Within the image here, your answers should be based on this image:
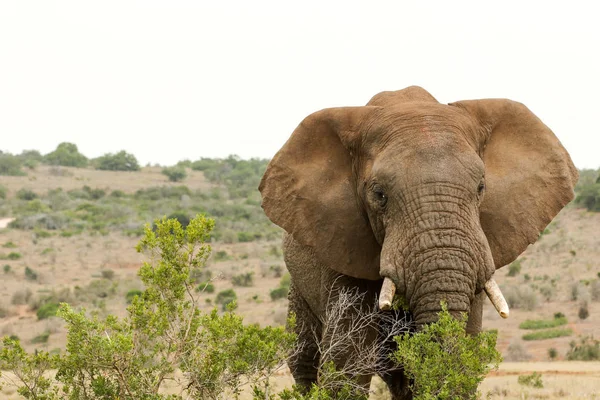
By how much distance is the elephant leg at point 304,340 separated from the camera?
26.5ft

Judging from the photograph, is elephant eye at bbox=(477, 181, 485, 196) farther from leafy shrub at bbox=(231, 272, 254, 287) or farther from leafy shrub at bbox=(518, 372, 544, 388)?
leafy shrub at bbox=(231, 272, 254, 287)

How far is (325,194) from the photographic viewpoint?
668 centimetres

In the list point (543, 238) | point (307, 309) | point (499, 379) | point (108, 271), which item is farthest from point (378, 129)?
point (543, 238)

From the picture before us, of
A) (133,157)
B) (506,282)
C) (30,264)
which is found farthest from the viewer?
(133,157)

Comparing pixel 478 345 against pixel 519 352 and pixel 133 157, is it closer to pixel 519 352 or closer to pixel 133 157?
pixel 519 352

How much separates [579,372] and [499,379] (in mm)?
1620

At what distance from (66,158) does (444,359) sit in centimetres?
7550

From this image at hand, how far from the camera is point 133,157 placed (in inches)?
3004

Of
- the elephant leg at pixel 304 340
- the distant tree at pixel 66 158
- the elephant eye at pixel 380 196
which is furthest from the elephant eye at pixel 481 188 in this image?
the distant tree at pixel 66 158

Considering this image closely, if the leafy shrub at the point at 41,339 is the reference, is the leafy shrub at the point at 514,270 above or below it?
below

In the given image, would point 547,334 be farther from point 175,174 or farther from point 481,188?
point 175,174

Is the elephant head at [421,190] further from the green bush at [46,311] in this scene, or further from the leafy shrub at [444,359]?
the green bush at [46,311]

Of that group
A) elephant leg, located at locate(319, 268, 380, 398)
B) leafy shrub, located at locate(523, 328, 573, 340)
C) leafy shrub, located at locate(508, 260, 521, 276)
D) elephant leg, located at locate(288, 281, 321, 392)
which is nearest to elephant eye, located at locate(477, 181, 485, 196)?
elephant leg, located at locate(319, 268, 380, 398)

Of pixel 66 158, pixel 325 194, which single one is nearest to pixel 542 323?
pixel 325 194
